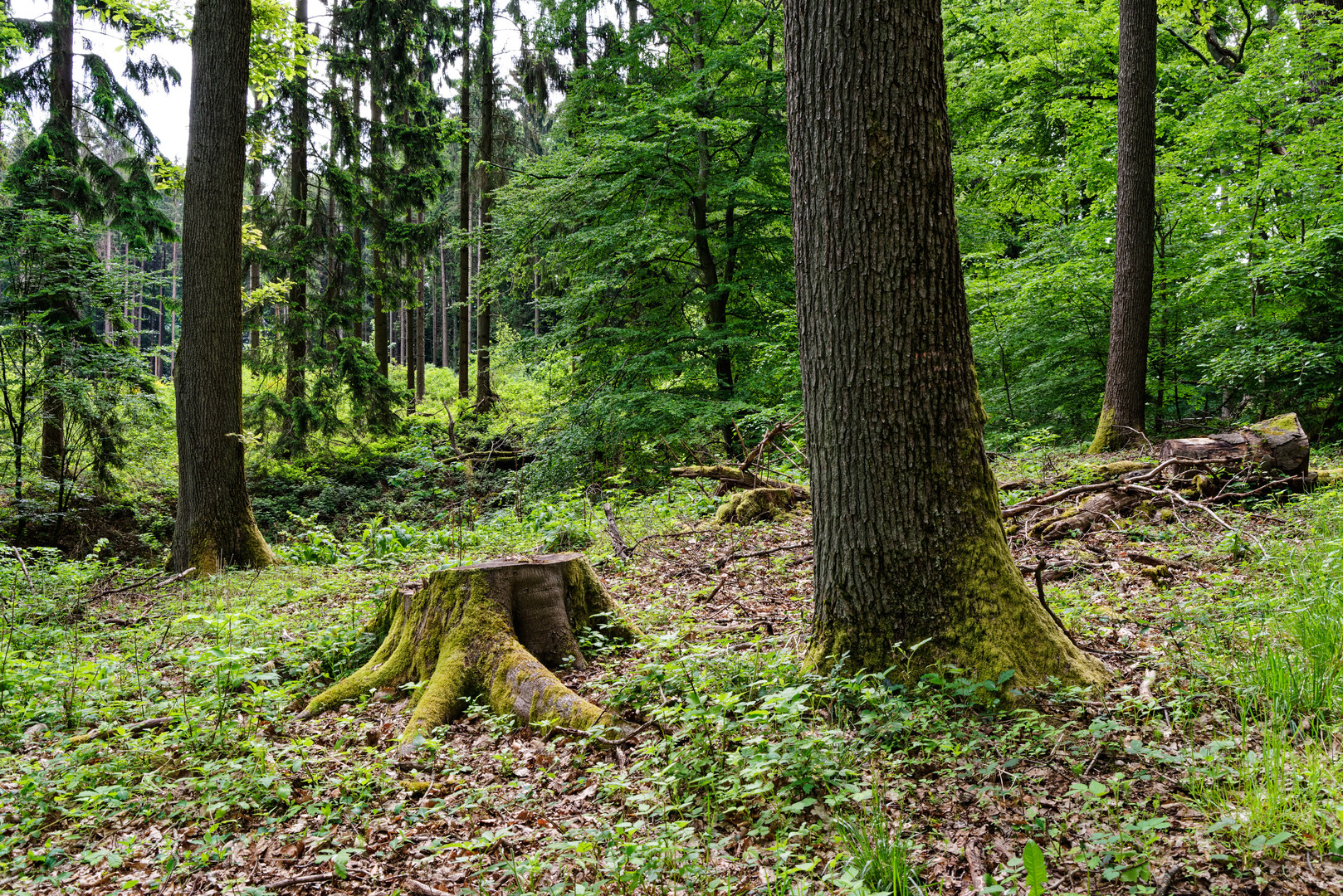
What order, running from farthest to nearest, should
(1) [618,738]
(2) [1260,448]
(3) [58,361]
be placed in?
(3) [58,361], (2) [1260,448], (1) [618,738]

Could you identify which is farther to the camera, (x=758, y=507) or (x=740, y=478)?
(x=740, y=478)

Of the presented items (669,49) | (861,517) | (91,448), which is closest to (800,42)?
(861,517)

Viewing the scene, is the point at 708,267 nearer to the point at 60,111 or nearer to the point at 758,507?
the point at 758,507

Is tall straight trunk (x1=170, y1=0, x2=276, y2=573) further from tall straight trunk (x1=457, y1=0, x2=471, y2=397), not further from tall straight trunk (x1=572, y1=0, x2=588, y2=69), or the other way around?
tall straight trunk (x1=457, y1=0, x2=471, y2=397)

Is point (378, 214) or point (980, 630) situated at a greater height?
point (378, 214)

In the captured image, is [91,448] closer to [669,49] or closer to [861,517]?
[669,49]

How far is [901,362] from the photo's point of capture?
307 cm

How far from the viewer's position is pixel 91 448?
1137cm

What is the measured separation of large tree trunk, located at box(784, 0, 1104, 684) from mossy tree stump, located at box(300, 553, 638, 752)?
1725mm

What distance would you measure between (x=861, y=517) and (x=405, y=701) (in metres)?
2.78

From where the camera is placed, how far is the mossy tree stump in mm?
3801

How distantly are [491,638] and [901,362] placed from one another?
8.89 feet

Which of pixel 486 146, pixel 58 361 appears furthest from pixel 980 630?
pixel 486 146

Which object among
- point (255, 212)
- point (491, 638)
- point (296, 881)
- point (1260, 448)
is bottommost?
point (296, 881)
